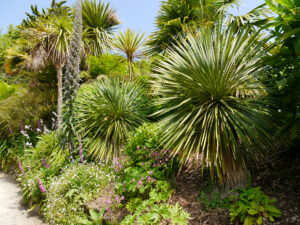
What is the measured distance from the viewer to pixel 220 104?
3.35m

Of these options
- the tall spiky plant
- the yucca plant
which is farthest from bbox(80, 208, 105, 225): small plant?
the tall spiky plant

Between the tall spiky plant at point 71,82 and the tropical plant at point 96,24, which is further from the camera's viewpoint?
the tropical plant at point 96,24

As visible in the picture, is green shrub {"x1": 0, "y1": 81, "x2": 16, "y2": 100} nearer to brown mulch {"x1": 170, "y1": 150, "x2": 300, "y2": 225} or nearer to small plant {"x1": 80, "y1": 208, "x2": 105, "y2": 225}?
small plant {"x1": 80, "y1": 208, "x2": 105, "y2": 225}

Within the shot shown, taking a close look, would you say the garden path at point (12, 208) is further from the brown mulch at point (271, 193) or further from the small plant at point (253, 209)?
the small plant at point (253, 209)

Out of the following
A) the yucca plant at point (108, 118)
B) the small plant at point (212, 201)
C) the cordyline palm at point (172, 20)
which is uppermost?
the cordyline palm at point (172, 20)

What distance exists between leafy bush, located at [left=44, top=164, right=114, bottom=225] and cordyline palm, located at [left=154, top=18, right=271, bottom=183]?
1.83 m

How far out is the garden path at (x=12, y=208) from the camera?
15.9 feet

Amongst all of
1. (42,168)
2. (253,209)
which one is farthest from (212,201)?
(42,168)

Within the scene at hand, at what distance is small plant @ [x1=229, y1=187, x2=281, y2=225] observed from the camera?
2453 mm

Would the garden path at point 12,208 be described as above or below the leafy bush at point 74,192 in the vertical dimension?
below

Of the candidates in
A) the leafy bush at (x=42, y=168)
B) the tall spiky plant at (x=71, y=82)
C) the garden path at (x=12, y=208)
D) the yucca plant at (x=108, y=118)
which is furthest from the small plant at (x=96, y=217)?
the tall spiky plant at (x=71, y=82)

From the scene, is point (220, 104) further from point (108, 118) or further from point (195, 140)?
point (108, 118)

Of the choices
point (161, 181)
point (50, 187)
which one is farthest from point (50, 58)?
point (161, 181)

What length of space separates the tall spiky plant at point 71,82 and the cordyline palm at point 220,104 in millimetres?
2460
